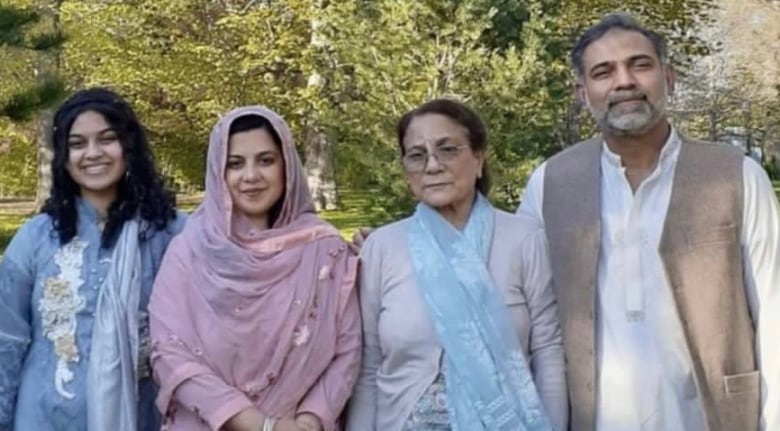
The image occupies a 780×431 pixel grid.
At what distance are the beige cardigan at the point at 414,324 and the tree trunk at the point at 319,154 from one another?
16479 mm

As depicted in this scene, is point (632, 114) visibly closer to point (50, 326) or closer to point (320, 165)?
→ point (50, 326)

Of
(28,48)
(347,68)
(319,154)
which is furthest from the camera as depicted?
(319,154)

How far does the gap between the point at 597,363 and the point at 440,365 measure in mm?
410

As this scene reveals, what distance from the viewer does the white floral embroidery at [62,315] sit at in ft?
9.00

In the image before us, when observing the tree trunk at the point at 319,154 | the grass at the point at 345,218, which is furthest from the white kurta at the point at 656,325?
the tree trunk at the point at 319,154

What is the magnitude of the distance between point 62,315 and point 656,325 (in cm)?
157

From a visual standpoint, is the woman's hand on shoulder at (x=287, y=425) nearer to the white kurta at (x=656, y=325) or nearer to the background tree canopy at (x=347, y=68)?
the white kurta at (x=656, y=325)

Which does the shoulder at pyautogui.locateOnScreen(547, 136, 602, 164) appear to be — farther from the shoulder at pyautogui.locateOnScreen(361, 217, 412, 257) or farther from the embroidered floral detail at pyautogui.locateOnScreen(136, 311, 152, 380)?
the embroidered floral detail at pyautogui.locateOnScreen(136, 311, 152, 380)

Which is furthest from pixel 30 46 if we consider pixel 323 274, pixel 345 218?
pixel 323 274

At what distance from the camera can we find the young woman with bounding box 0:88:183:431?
2727 mm

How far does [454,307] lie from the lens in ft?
8.17

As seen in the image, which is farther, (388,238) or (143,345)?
(143,345)

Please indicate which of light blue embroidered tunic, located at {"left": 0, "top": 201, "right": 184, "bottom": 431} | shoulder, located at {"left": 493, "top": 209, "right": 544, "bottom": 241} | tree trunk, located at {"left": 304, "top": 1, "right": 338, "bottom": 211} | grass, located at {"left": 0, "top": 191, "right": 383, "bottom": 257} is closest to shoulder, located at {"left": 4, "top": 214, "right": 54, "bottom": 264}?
light blue embroidered tunic, located at {"left": 0, "top": 201, "right": 184, "bottom": 431}

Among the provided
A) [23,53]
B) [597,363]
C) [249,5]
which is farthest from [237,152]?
[249,5]
